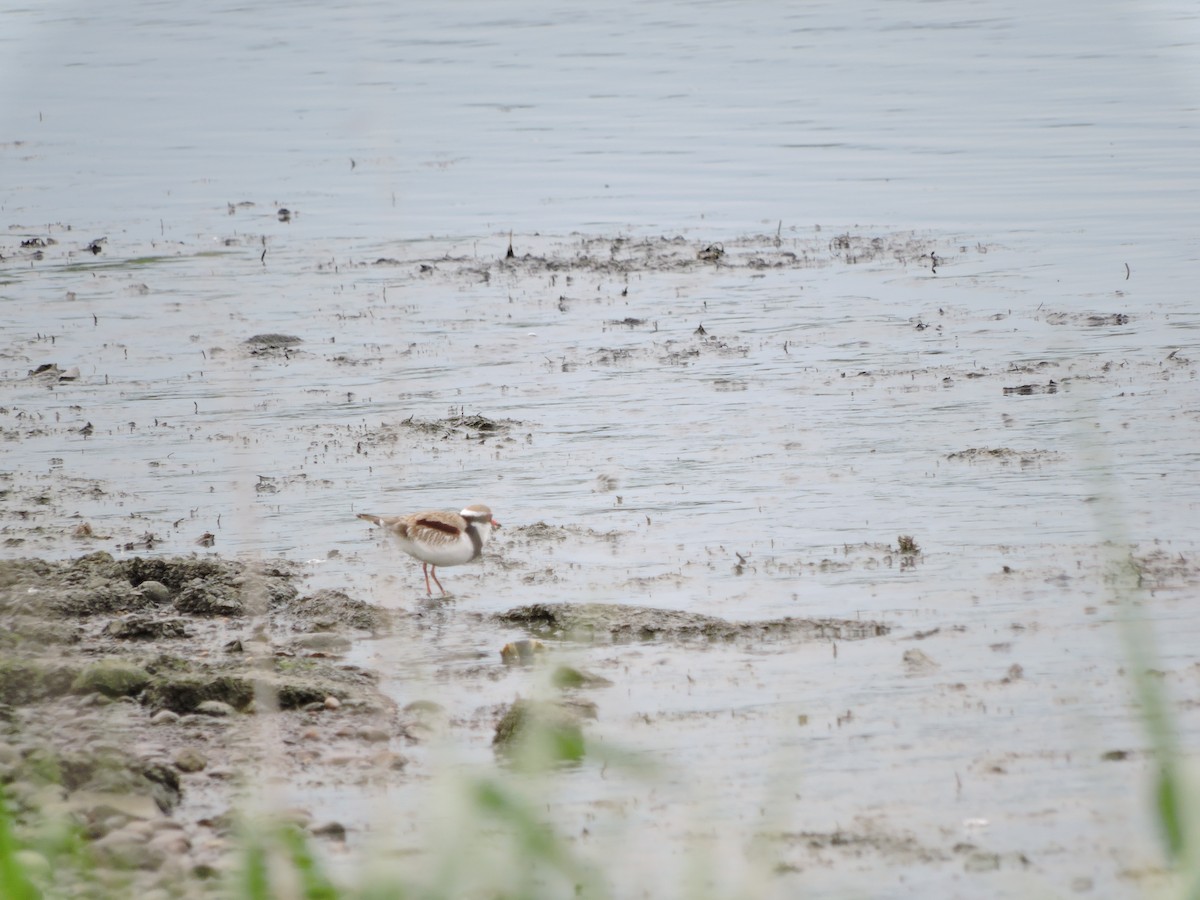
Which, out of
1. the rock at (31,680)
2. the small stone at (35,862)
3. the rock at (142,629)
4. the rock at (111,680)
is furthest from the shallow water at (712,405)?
the rock at (31,680)

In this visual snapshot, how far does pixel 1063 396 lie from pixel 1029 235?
244 inches

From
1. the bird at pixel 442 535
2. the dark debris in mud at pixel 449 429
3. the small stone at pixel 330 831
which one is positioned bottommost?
the small stone at pixel 330 831

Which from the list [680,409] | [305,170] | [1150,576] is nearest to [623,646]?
Result: [1150,576]

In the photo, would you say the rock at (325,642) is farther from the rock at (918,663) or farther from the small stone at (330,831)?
the rock at (918,663)

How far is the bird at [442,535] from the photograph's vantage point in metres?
8.08

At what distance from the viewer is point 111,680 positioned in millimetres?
6828

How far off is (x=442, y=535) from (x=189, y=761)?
2.22 meters

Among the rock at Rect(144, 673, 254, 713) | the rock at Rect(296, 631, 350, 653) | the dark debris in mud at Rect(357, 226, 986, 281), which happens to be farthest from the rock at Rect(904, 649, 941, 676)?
the dark debris in mud at Rect(357, 226, 986, 281)

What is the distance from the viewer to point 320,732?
6531mm

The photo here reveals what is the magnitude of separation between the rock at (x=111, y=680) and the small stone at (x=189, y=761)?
0.73 meters

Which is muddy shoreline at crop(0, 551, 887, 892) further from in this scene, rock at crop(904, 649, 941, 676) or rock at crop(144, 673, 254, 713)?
rock at crop(904, 649, 941, 676)

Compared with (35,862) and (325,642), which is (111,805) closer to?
(35,862)

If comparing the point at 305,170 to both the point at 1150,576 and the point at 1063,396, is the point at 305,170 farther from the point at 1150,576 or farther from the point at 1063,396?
the point at 1150,576

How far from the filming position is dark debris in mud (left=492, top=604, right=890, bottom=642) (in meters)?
7.50
